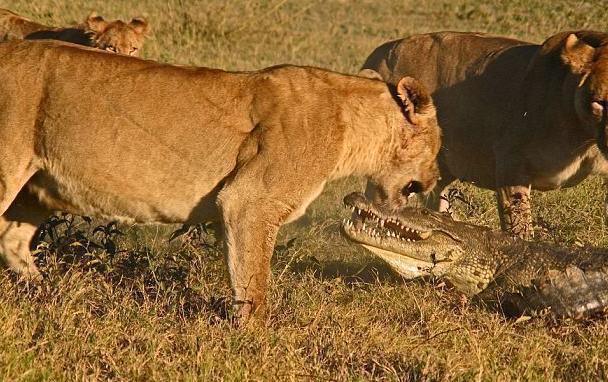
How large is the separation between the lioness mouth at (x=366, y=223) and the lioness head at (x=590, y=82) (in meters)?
1.49

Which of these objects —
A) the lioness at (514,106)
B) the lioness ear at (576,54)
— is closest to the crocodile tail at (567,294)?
the lioness at (514,106)

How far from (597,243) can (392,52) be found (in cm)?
232

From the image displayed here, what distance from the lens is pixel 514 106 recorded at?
7.95m

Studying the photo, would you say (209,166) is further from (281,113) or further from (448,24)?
(448,24)

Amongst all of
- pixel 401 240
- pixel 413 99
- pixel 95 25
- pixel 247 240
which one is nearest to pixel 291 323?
pixel 247 240

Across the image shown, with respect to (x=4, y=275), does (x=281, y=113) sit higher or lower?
higher

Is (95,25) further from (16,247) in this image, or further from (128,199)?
(128,199)

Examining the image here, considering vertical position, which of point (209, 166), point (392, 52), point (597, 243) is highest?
point (209, 166)

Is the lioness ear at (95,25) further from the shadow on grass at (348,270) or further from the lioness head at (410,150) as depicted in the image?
the lioness head at (410,150)

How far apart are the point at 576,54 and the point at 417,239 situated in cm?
178

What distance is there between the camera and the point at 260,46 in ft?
51.5

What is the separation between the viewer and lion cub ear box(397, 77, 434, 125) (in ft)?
20.2

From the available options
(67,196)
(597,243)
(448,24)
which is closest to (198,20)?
(448,24)

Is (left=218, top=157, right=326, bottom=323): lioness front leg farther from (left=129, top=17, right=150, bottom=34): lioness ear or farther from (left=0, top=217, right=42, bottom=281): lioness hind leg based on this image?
(left=129, top=17, right=150, bottom=34): lioness ear
